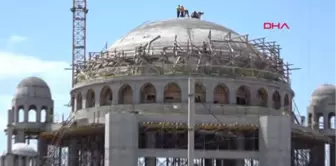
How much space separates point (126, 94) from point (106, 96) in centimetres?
268

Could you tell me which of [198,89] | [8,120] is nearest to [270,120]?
[198,89]

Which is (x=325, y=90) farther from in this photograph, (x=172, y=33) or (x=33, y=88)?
(x=33, y=88)

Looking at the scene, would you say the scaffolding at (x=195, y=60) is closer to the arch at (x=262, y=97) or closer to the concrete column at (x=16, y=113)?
the arch at (x=262, y=97)

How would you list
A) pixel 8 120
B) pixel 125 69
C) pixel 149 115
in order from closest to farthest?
A: pixel 149 115 → pixel 125 69 → pixel 8 120

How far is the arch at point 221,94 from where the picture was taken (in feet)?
306

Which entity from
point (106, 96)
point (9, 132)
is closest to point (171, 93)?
point (106, 96)

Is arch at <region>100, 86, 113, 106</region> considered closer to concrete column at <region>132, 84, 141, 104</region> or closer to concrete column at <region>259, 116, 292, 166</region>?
concrete column at <region>132, 84, 141, 104</region>

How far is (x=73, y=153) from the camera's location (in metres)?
99.0

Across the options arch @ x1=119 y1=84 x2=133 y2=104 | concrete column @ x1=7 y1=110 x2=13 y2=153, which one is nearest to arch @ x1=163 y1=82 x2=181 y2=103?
arch @ x1=119 y1=84 x2=133 y2=104

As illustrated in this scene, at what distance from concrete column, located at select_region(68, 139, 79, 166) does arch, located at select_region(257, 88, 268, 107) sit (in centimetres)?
1905

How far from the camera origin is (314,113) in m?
106

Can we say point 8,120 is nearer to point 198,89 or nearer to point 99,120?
point 99,120

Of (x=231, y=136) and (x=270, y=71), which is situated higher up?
(x=270, y=71)

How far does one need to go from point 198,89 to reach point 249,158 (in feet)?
27.6
